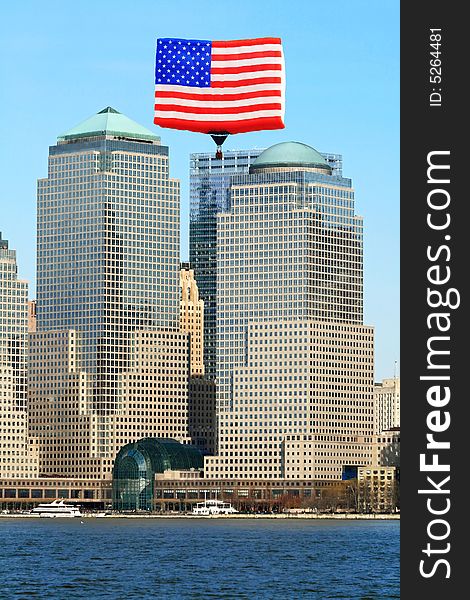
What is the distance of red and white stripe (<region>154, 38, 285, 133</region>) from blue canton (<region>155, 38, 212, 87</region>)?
1.50ft

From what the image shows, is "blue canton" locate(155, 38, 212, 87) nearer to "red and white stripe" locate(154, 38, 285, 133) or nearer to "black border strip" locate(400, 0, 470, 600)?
"red and white stripe" locate(154, 38, 285, 133)

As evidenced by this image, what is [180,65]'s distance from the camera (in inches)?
4560

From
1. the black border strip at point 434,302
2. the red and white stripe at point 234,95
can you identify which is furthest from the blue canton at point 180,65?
the black border strip at point 434,302

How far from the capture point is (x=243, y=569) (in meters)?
182

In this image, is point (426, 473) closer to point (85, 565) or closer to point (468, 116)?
point (468, 116)

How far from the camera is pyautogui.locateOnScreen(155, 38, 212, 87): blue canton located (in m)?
115

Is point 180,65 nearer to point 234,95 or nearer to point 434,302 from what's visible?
point 234,95

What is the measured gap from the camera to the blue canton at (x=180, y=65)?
115062 millimetres

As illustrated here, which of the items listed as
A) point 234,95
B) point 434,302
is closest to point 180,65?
point 234,95

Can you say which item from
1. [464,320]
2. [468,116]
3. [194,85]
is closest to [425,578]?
[464,320]

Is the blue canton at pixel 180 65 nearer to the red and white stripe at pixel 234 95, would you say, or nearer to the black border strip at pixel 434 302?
the red and white stripe at pixel 234 95

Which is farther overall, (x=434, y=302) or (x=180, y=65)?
(x=180, y=65)

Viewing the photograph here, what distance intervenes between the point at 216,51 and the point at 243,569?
77.7m

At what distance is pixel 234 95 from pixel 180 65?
13.4 feet
